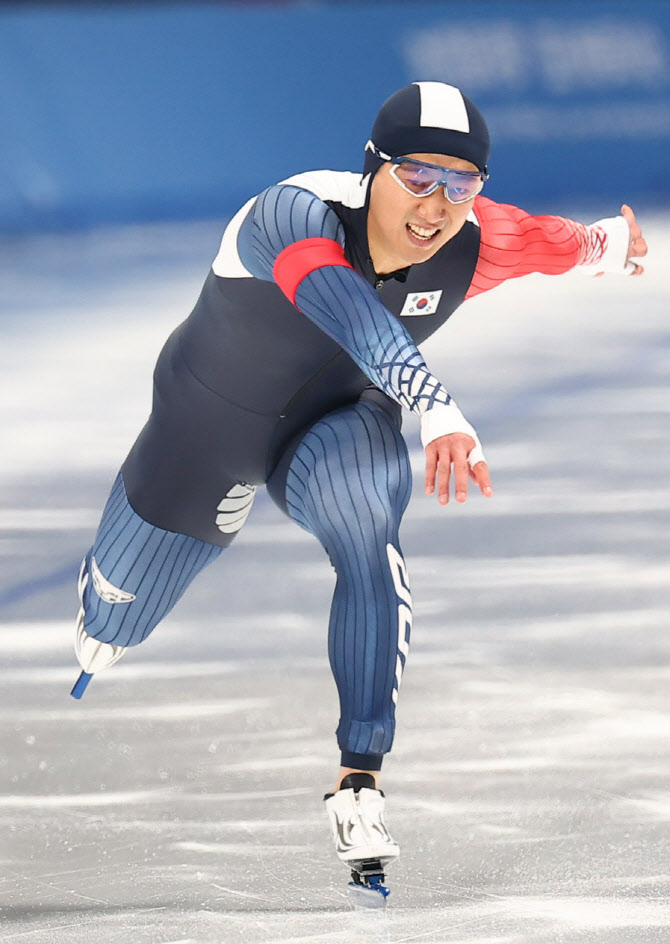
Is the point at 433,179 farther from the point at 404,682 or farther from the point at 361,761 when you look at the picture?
the point at 404,682

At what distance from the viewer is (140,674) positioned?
12.2 ft

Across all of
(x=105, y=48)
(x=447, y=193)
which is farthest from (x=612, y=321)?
(x=447, y=193)

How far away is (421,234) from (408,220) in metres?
0.04

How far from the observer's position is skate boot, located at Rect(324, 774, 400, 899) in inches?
95.5

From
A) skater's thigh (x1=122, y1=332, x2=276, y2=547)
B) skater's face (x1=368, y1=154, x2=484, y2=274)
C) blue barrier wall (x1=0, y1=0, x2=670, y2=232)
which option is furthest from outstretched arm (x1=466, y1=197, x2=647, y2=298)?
blue barrier wall (x1=0, y1=0, x2=670, y2=232)

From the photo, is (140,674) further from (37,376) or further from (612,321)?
(612,321)

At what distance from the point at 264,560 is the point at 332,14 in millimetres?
3066

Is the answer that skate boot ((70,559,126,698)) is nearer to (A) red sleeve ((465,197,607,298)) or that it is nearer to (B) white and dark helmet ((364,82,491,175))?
(A) red sleeve ((465,197,607,298))

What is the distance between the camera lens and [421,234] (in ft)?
8.80

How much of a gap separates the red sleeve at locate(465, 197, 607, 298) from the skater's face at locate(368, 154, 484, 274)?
0.22 metres

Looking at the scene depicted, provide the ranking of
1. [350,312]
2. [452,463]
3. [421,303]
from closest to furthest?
[452,463] < [350,312] < [421,303]

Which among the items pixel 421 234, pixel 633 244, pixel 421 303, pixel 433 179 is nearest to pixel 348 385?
pixel 421 303

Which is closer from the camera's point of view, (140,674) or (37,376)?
(140,674)

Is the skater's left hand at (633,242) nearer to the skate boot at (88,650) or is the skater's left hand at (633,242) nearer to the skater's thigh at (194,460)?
the skater's thigh at (194,460)
